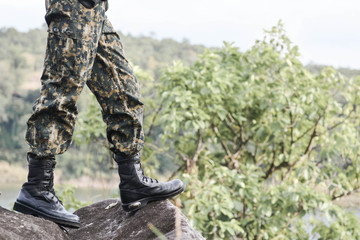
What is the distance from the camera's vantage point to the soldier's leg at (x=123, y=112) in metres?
1.76

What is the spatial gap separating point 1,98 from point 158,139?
17.8 metres

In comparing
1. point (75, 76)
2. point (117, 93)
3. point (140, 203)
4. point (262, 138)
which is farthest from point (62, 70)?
point (262, 138)

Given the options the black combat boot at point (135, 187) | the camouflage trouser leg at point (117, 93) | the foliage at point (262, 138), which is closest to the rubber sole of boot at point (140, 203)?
the black combat boot at point (135, 187)

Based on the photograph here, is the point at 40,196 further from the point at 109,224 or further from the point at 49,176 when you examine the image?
the point at 109,224

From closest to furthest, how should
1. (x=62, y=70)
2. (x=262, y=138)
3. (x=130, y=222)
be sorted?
(x=62, y=70) → (x=130, y=222) → (x=262, y=138)

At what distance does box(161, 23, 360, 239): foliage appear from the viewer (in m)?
3.46

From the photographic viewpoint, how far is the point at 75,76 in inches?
62.9

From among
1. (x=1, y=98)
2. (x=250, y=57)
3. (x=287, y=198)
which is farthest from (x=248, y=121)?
(x=1, y=98)

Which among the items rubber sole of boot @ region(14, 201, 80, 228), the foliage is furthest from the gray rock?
the foliage

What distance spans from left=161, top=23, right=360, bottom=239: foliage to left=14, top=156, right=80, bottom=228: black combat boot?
165 centimetres

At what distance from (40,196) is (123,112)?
0.39m

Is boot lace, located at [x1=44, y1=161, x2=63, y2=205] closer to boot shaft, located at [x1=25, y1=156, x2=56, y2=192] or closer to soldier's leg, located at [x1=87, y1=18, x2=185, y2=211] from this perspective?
boot shaft, located at [x1=25, y1=156, x2=56, y2=192]

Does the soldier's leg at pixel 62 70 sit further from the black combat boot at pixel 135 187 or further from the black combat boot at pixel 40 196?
the black combat boot at pixel 135 187

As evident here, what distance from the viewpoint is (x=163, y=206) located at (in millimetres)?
1849
